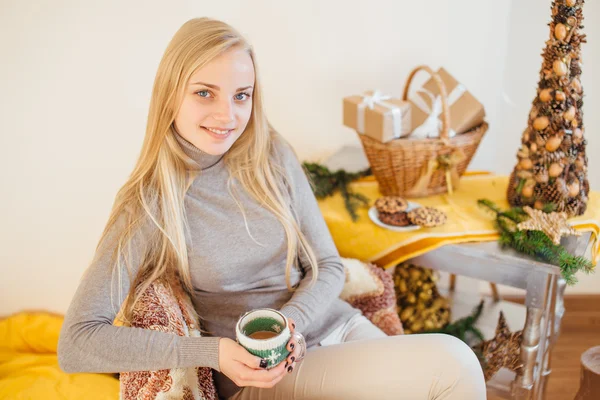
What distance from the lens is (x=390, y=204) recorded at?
1.56 metres

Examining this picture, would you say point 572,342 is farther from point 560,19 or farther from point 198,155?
point 198,155

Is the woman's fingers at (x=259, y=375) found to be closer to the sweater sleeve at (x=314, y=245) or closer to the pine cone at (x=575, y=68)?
the sweater sleeve at (x=314, y=245)

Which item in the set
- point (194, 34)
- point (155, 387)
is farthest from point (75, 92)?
point (155, 387)

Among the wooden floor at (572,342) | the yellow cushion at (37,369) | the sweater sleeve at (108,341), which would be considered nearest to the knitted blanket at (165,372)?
the sweater sleeve at (108,341)

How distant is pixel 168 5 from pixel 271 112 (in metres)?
0.50

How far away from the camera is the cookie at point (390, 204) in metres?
1.55

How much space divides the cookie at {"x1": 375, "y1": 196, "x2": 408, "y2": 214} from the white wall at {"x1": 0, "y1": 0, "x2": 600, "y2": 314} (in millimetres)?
518

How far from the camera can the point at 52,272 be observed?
1853mm

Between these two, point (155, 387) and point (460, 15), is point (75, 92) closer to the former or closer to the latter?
point (155, 387)

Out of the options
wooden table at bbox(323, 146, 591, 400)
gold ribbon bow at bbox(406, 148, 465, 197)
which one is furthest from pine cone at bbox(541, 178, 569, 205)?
gold ribbon bow at bbox(406, 148, 465, 197)

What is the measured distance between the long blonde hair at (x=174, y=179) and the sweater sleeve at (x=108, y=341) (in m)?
0.04

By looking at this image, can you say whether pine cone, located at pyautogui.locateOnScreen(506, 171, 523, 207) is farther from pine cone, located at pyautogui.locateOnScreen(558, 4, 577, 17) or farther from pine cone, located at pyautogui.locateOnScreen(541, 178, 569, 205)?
pine cone, located at pyautogui.locateOnScreen(558, 4, 577, 17)

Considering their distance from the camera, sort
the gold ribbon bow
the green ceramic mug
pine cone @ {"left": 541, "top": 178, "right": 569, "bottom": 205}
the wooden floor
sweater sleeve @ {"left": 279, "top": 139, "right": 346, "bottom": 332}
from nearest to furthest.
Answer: the green ceramic mug, sweater sleeve @ {"left": 279, "top": 139, "right": 346, "bottom": 332}, pine cone @ {"left": 541, "top": 178, "right": 569, "bottom": 205}, the gold ribbon bow, the wooden floor

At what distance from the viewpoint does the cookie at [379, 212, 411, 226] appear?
153 cm
